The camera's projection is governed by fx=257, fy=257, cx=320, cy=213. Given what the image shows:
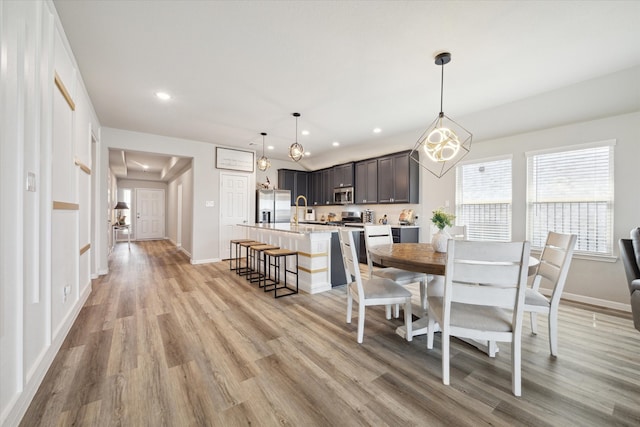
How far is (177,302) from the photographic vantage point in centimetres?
326

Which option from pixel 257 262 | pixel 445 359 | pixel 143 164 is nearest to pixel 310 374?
pixel 445 359

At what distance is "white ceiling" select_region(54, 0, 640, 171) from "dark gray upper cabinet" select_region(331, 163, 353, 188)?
2.58m

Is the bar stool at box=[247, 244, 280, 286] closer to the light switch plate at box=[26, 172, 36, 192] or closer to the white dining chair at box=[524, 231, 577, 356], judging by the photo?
the light switch plate at box=[26, 172, 36, 192]

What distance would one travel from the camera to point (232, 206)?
20.5ft

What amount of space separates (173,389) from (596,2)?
4064mm

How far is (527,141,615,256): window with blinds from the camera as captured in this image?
126 inches

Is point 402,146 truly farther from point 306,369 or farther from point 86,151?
point 86,151

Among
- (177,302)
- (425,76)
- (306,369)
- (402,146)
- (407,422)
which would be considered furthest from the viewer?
(402,146)

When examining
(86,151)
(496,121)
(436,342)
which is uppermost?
(496,121)

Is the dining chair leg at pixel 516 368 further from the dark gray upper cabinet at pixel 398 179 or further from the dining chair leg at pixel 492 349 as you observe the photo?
Result: the dark gray upper cabinet at pixel 398 179

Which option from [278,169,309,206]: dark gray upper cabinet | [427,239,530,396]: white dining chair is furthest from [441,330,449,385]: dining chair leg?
[278,169,309,206]: dark gray upper cabinet

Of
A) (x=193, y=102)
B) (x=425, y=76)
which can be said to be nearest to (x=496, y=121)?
(x=425, y=76)

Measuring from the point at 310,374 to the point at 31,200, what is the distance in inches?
83.1

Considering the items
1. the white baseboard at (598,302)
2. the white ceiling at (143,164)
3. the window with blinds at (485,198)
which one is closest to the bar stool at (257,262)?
the white ceiling at (143,164)
